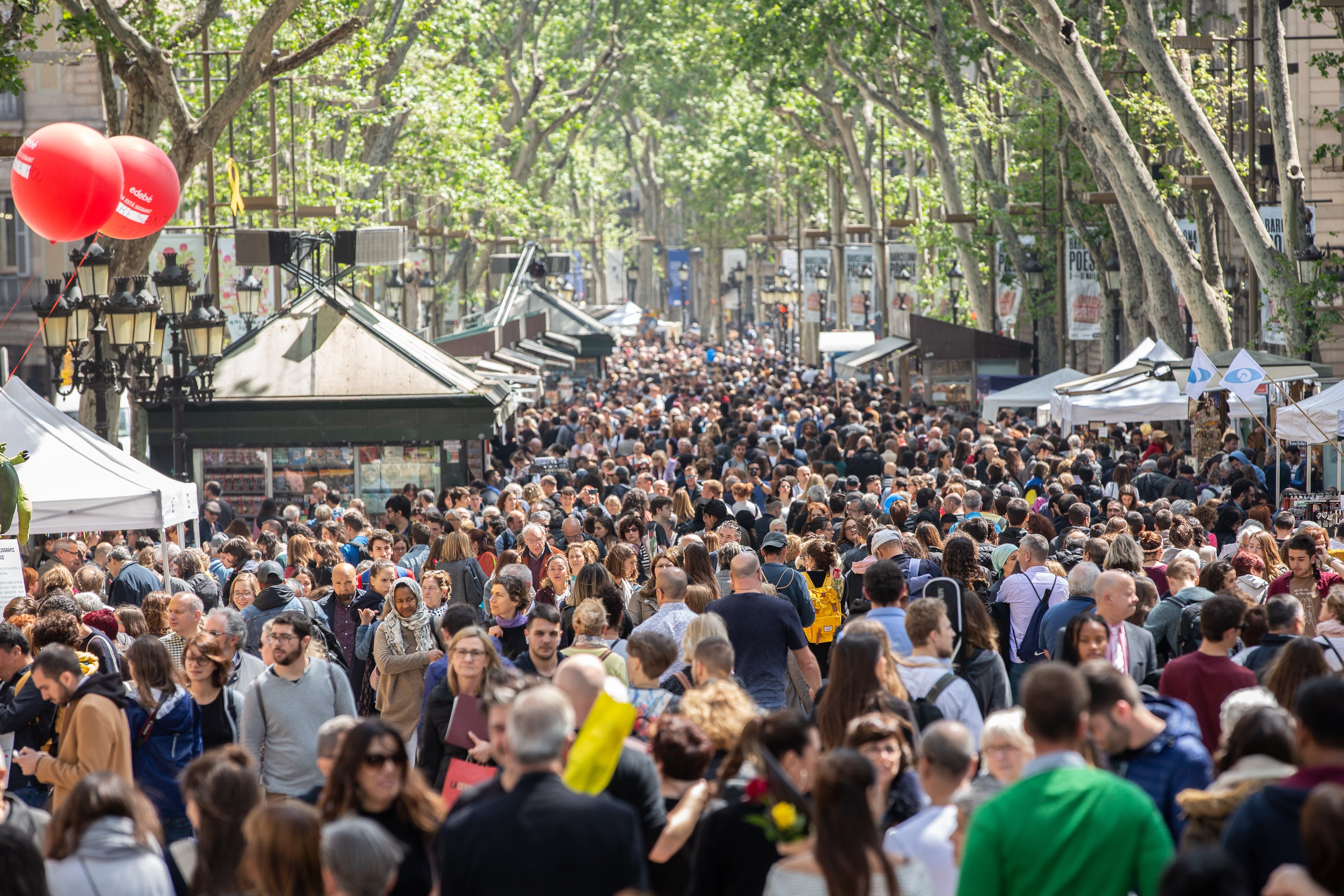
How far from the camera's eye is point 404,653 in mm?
8586

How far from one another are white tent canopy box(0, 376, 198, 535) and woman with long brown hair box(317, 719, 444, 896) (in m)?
6.95

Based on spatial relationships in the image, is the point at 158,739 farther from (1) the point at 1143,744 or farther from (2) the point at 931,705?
(1) the point at 1143,744

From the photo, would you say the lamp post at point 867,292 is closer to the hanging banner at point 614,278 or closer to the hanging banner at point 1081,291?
the hanging banner at point 1081,291

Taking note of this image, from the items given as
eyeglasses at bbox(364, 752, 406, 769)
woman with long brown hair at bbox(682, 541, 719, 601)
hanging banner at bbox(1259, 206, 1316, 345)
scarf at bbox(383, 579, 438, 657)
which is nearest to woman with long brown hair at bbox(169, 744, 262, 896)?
eyeglasses at bbox(364, 752, 406, 769)

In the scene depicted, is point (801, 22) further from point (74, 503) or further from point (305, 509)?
point (74, 503)

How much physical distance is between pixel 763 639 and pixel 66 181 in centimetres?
565

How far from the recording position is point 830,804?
14.0 feet

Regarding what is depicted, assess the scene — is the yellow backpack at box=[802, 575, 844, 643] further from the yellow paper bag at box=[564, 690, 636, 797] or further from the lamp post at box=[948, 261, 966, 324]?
the lamp post at box=[948, 261, 966, 324]

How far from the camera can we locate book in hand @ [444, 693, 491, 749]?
6473 mm

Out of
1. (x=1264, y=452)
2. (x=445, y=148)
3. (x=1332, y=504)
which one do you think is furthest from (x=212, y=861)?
(x=445, y=148)

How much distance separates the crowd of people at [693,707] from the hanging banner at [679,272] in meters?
87.2

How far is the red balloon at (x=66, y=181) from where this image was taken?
34.7ft

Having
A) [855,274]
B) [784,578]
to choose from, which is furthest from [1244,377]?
[855,274]

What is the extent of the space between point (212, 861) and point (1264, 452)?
56.6ft
